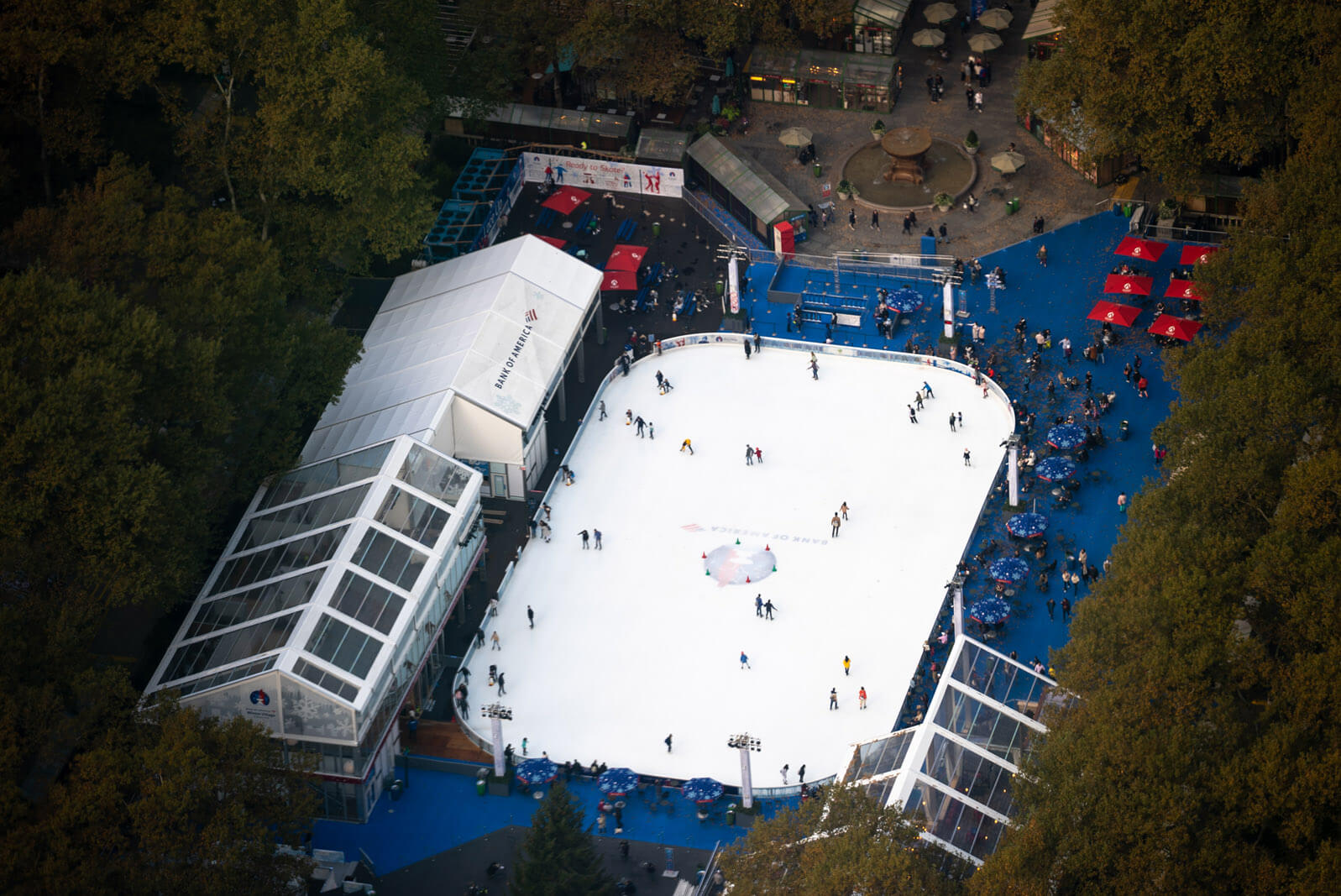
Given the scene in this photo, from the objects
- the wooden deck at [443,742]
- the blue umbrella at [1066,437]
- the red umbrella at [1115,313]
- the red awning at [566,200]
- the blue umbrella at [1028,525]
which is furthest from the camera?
the red awning at [566,200]

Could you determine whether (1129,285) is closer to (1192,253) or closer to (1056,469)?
(1192,253)

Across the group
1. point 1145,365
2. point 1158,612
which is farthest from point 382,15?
point 1158,612

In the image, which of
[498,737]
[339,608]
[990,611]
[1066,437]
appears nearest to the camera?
[339,608]

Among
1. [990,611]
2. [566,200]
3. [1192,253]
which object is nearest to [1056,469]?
[990,611]

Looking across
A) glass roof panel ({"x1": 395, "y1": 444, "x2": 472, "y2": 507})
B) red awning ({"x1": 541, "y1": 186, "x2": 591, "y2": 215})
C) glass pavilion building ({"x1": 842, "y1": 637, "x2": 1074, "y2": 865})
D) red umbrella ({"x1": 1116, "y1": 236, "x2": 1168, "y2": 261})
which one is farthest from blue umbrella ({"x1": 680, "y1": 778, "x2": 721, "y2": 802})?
red awning ({"x1": 541, "y1": 186, "x2": 591, "y2": 215})

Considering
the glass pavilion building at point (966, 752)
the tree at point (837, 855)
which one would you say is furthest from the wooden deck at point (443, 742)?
the tree at point (837, 855)

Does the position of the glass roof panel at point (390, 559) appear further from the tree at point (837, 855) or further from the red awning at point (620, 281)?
the red awning at point (620, 281)
